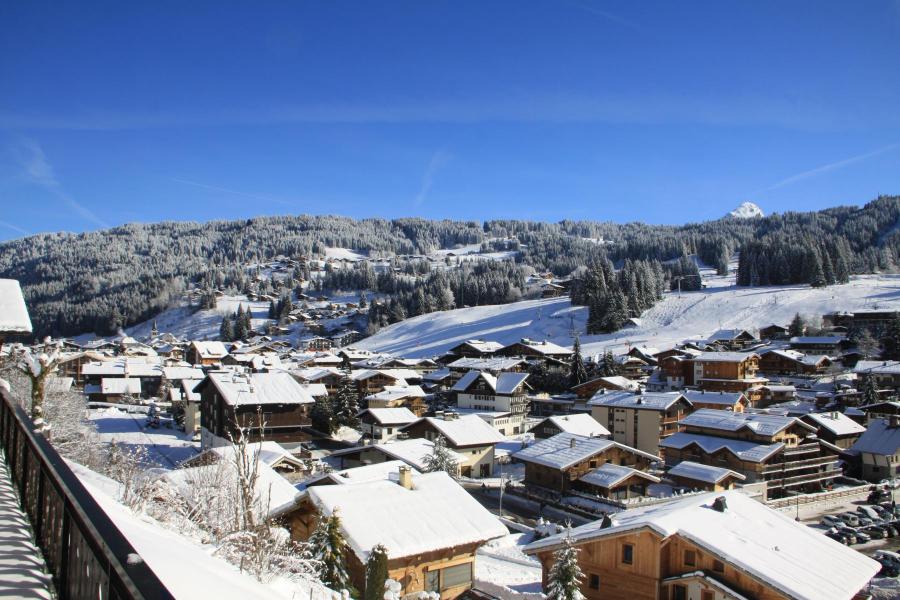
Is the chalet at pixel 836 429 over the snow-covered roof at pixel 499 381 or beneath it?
beneath

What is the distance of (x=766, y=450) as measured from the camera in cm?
3825

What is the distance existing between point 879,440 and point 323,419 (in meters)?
44.0

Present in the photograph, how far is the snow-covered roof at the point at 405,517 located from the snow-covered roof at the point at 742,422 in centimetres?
2830

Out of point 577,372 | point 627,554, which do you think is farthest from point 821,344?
point 627,554

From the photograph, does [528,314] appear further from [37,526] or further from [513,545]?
[37,526]

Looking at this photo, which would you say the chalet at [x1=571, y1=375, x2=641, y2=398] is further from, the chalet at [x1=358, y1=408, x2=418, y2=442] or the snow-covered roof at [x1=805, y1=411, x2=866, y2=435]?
the chalet at [x1=358, y1=408, x2=418, y2=442]

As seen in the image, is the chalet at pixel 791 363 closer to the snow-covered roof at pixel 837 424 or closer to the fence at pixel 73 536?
the snow-covered roof at pixel 837 424

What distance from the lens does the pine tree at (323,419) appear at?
55.8 m

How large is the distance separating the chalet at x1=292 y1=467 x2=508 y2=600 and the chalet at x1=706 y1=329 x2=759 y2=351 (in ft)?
238

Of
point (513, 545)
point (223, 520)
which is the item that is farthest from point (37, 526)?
point (513, 545)

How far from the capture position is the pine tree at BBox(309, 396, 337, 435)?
55812 mm

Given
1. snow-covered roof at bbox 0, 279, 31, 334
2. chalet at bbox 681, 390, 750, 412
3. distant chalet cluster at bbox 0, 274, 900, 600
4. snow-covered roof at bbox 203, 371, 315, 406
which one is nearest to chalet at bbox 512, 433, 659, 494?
distant chalet cluster at bbox 0, 274, 900, 600

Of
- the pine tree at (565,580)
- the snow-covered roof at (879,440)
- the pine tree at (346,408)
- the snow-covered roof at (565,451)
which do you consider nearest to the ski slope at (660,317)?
the snow-covered roof at (879,440)

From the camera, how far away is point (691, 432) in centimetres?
4334
